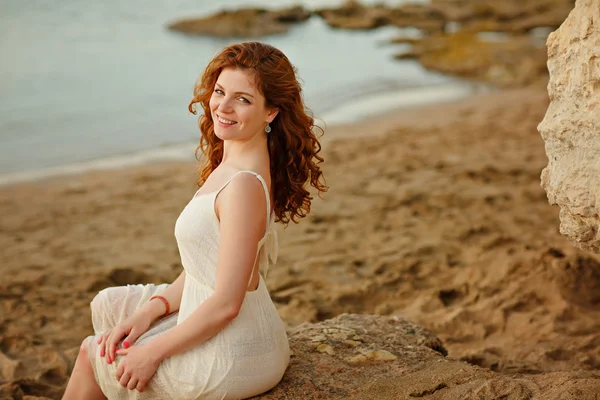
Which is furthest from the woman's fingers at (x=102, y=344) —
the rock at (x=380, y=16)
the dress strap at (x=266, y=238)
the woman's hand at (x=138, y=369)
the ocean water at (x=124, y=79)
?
the rock at (x=380, y=16)

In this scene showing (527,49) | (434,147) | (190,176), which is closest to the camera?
(190,176)

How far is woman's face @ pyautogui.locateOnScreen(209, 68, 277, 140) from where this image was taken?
278 centimetres

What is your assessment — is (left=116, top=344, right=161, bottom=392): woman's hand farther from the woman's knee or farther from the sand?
the sand

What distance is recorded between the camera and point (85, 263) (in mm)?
5535

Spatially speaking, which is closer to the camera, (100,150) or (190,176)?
(190,176)

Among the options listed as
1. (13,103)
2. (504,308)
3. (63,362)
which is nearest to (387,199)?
(504,308)

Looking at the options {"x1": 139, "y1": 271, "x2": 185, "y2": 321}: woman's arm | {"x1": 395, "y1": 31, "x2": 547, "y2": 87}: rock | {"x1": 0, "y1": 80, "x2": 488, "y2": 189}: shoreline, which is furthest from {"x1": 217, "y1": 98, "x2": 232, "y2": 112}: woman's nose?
{"x1": 395, "y1": 31, "x2": 547, "y2": 87}: rock

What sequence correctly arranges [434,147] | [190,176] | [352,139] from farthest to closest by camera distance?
[352,139] < [434,147] < [190,176]

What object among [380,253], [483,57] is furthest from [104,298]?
[483,57]

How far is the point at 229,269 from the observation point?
2637 millimetres

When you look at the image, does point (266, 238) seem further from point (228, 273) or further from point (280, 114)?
point (280, 114)

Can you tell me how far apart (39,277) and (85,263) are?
42 centimetres

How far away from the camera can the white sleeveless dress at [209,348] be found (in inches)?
107

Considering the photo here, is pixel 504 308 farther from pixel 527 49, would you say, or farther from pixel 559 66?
pixel 527 49
